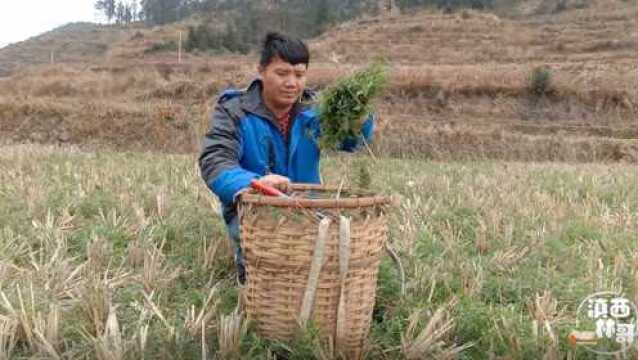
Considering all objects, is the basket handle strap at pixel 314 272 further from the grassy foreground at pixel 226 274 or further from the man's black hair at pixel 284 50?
the man's black hair at pixel 284 50

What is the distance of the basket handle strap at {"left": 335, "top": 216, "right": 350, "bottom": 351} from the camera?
2.63 meters

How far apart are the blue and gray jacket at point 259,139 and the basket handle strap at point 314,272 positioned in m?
0.70

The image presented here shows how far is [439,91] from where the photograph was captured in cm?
2505

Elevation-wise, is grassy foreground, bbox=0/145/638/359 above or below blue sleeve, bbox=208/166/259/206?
below

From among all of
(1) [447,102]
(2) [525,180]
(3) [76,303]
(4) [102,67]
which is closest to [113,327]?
(3) [76,303]

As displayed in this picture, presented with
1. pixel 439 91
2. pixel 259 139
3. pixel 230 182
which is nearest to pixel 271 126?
pixel 259 139

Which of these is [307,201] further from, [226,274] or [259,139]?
[226,274]

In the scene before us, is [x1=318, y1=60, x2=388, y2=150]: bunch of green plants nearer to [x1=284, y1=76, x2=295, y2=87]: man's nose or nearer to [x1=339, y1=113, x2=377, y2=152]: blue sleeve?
[x1=339, y1=113, x2=377, y2=152]: blue sleeve

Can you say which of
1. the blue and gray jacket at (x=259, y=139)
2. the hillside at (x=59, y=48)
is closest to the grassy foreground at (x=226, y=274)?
the blue and gray jacket at (x=259, y=139)

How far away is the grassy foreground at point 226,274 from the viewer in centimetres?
270

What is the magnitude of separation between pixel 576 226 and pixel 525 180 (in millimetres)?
3434

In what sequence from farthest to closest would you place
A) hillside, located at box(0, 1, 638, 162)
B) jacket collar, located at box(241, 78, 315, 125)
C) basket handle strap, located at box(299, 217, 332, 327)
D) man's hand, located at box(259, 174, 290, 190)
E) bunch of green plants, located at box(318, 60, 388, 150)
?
hillside, located at box(0, 1, 638, 162) < jacket collar, located at box(241, 78, 315, 125) < bunch of green plants, located at box(318, 60, 388, 150) < man's hand, located at box(259, 174, 290, 190) < basket handle strap, located at box(299, 217, 332, 327)

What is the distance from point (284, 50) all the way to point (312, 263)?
113 centimetres

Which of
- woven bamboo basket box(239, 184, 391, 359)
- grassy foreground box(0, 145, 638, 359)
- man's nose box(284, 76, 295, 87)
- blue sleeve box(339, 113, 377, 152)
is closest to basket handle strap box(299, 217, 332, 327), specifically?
woven bamboo basket box(239, 184, 391, 359)
